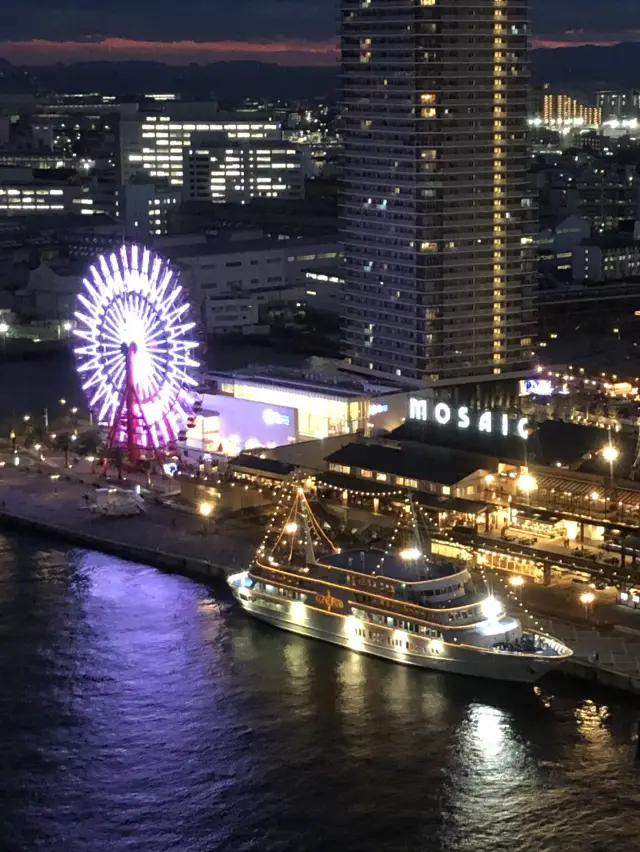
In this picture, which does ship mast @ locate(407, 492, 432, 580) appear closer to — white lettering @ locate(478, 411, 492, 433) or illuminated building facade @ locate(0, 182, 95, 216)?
white lettering @ locate(478, 411, 492, 433)

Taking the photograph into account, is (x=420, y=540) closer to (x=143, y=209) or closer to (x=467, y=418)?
(x=467, y=418)

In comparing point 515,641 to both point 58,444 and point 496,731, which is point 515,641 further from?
point 58,444

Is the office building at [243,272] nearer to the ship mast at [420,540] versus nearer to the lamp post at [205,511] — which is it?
the lamp post at [205,511]

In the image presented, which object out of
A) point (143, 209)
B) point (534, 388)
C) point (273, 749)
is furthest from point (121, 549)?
point (143, 209)

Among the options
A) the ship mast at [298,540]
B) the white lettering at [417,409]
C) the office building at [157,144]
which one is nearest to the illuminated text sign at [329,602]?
the ship mast at [298,540]

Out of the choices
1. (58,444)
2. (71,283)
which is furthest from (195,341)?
(71,283)

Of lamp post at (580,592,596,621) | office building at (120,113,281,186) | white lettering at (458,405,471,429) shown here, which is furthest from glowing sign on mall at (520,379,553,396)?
office building at (120,113,281,186)
